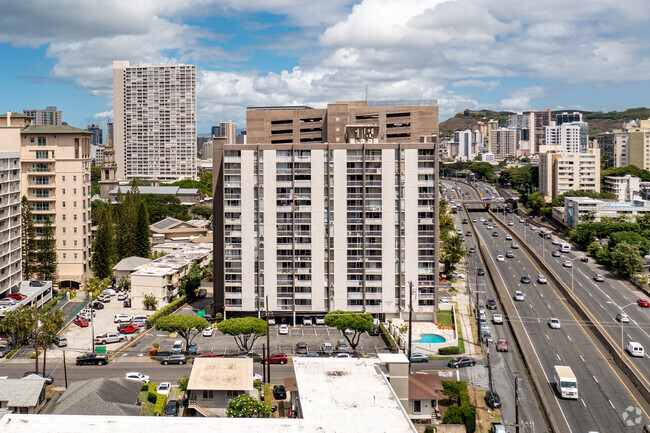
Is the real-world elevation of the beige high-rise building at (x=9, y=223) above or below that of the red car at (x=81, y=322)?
above

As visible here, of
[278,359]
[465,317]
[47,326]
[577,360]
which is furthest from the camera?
→ [465,317]

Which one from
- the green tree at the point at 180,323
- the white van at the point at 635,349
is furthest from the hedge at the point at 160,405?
the white van at the point at 635,349

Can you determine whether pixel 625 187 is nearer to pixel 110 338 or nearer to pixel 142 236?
pixel 142 236

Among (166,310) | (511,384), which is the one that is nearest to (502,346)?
(511,384)

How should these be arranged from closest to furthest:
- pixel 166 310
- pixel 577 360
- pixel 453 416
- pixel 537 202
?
pixel 453 416 → pixel 577 360 → pixel 166 310 → pixel 537 202

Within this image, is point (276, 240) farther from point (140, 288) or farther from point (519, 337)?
point (519, 337)

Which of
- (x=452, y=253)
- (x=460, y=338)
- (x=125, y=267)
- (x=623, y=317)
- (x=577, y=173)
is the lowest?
(x=460, y=338)

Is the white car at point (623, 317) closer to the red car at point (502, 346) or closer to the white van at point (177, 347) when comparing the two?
the red car at point (502, 346)
